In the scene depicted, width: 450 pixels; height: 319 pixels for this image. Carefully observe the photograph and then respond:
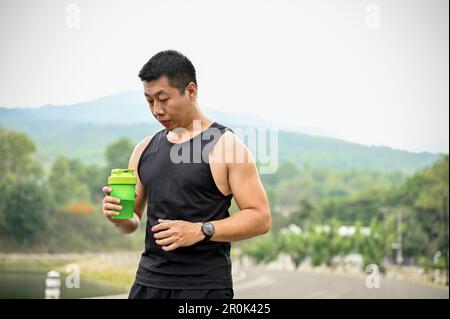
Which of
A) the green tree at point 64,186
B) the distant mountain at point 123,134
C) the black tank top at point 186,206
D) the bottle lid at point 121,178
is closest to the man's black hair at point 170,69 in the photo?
the black tank top at point 186,206

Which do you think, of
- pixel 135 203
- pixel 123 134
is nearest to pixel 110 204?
pixel 135 203

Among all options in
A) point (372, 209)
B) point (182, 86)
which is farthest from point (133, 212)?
point (372, 209)

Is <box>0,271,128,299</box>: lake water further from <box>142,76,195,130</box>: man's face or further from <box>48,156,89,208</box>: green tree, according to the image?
<box>142,76,195,130</box>: man's face

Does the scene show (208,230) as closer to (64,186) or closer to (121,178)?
(121,178)

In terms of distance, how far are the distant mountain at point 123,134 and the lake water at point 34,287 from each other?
516 cm

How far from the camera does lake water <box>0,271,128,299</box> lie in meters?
18.7

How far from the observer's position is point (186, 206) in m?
2.94

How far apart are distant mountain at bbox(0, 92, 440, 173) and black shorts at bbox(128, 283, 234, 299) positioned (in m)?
18.0

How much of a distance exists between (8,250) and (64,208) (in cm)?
618

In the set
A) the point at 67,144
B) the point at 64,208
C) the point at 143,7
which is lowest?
the point at 64,208

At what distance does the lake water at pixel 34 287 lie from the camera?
18.7 m
